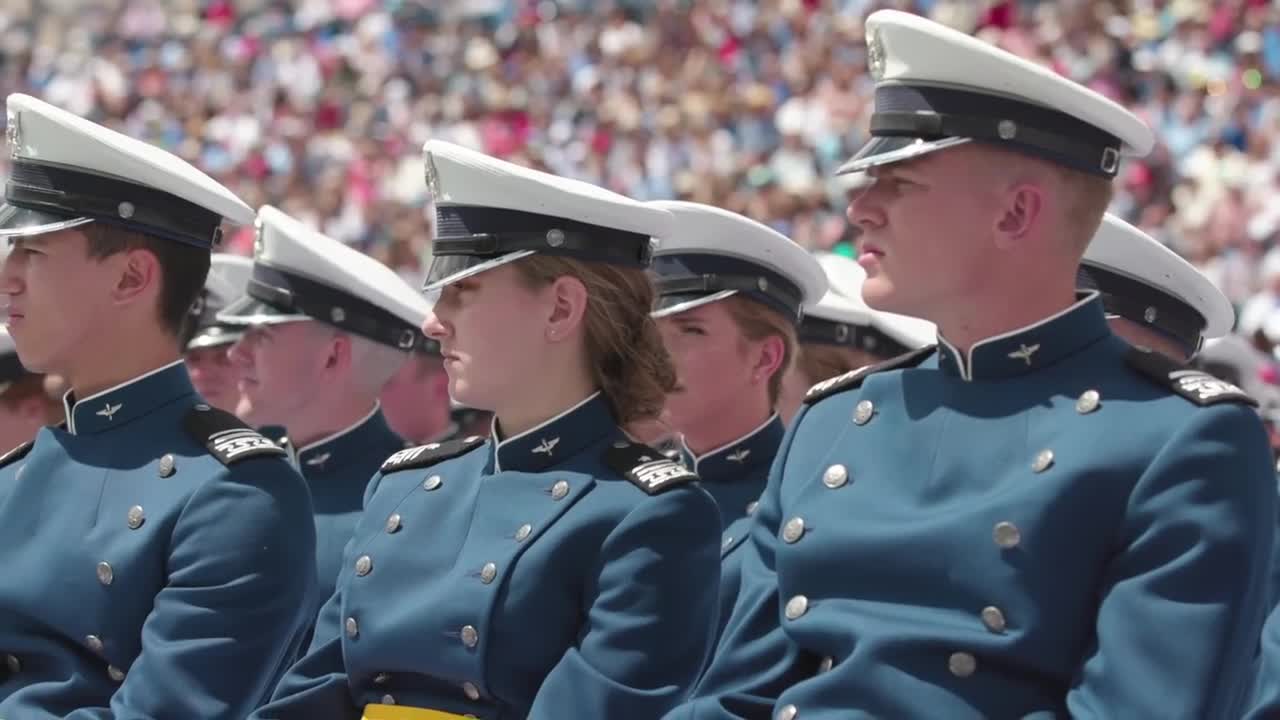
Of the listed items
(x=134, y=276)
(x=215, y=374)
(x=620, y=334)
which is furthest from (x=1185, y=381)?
(x=215, y=374)

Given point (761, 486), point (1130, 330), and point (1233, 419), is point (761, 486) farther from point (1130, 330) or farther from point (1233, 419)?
point (1233, 419)

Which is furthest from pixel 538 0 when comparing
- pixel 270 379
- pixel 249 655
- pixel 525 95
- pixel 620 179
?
pixel 249 655

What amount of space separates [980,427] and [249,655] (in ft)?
4.94

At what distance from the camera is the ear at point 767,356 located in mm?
5086

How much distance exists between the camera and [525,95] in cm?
2130

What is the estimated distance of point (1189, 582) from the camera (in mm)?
2924

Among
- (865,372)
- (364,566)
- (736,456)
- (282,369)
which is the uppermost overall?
(865,372)

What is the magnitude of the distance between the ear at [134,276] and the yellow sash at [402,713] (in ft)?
3.41

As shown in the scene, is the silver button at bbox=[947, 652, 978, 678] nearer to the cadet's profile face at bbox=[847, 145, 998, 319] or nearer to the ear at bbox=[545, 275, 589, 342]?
the cadet's profile face at bbox=[847, 145, 998, 319]

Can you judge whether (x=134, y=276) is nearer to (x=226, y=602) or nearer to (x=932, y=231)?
(x=226, y=602)

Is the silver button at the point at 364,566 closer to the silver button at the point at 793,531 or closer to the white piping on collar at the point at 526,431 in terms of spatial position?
the white piping on collar at the point at 526,431

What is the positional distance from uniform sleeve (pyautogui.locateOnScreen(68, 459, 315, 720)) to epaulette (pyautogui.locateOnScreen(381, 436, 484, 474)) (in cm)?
20

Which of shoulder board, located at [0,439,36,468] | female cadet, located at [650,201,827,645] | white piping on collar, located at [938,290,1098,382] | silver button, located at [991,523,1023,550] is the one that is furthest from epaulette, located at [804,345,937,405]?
shoulder board, located at [0,439,36,468]

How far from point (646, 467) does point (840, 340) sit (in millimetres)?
2173
